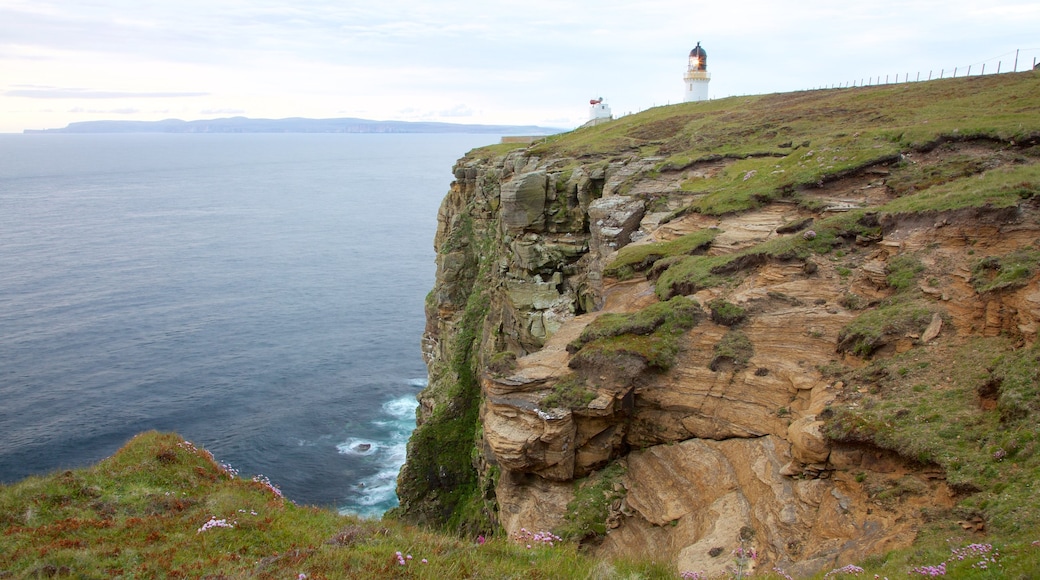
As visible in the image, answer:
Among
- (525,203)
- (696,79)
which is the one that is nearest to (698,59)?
(696,79)

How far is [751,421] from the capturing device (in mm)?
Answer: 18641

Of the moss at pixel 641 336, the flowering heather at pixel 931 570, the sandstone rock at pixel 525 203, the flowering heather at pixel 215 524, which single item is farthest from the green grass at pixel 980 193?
the flowering heather at pixel 215 524

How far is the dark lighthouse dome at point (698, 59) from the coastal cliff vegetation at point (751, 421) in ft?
155

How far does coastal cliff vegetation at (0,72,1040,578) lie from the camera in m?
13.0

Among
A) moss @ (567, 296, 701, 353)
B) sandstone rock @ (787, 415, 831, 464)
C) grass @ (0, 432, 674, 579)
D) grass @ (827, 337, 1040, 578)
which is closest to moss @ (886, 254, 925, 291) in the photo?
grass @ (827, 337, 1040, 578)

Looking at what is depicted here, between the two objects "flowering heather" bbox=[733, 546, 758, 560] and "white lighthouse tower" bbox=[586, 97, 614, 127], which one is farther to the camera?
"white lighthouse tower" bbox=[586, 97, 614, 127]

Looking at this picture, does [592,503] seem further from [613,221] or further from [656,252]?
[613,221]

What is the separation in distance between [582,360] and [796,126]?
107 ft

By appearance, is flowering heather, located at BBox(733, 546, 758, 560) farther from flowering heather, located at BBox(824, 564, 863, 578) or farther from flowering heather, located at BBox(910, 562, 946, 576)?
flowering heather, located at BBox(910, 562, 946, 576)

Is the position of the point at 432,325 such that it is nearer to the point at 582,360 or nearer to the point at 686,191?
the point at 686,191

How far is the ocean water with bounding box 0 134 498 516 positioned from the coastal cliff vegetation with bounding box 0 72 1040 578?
78.7ft

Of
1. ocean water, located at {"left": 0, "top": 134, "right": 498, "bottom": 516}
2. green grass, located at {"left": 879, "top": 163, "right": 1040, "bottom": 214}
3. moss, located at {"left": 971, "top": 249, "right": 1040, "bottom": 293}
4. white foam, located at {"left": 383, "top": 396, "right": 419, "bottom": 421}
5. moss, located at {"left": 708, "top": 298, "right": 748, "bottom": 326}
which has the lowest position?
white foam, located at {"left": 383, "top": 396, "right": 419, "bottom": 421}

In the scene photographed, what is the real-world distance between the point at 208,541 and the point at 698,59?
259 ft

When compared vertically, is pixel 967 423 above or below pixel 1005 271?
below
